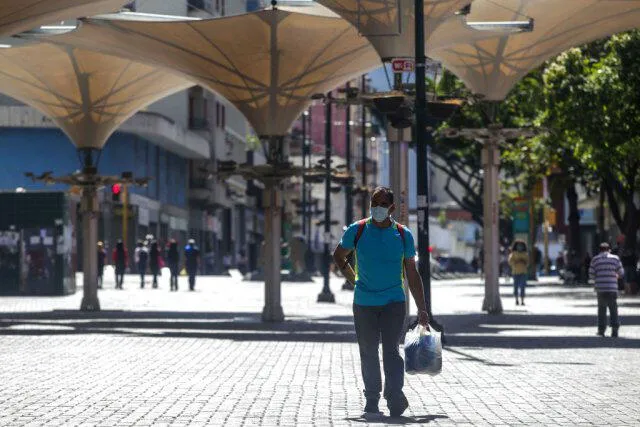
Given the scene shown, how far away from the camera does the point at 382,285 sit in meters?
14.1

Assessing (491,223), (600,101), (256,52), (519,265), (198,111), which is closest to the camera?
(256,52)

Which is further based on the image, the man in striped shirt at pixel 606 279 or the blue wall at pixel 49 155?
the blue wall at pixel 49 155

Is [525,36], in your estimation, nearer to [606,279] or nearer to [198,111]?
[606,279]

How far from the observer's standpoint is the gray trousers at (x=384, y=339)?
46.3 feet

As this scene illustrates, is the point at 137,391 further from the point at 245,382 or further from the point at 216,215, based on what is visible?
the point at 216,215

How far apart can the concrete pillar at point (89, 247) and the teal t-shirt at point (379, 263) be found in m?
28.0

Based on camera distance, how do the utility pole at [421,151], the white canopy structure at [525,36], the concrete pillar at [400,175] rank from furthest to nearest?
the white canopy structure at [525,36] → the concrete pillar at [400,175] → the utility pole at [421,151]

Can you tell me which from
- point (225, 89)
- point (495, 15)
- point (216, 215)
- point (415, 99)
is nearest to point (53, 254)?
point (225, 89)

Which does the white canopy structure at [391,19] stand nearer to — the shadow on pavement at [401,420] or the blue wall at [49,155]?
the shadow on pavement at [401,420]

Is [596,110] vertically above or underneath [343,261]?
above

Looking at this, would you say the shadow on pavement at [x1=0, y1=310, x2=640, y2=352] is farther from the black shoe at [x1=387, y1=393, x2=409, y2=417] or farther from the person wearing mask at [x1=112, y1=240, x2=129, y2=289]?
the person wearing mask at [x1=112, y1=240, x2=129, y2=289]

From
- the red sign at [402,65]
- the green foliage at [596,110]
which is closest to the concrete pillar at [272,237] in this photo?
the green foliage at [596,110]

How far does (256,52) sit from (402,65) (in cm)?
957

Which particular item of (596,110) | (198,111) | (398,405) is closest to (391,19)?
(398,405)
